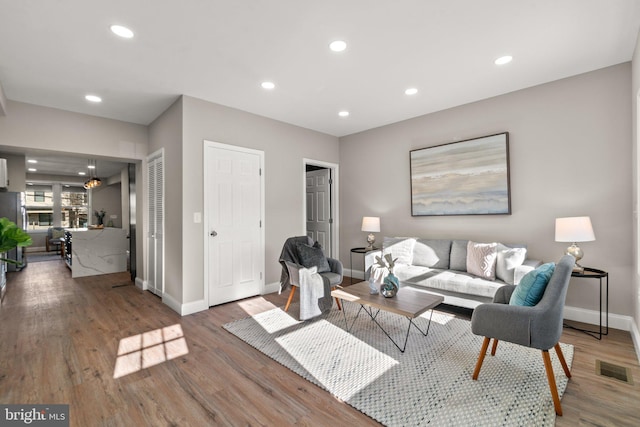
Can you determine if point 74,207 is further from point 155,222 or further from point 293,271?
point 293,271

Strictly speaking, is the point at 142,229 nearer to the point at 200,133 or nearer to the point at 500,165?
the point at 200,133

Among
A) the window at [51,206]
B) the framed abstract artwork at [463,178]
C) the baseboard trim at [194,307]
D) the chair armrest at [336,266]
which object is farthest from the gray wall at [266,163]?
the window at [51,206]

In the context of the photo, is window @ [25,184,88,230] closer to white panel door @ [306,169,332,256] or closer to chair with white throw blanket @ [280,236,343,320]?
white panel door @ [306,169,332,256]

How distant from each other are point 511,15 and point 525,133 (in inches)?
70.0

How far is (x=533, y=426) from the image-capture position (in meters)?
1.67

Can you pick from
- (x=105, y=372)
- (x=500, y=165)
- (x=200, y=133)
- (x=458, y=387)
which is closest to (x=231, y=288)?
(x=105, y=372)

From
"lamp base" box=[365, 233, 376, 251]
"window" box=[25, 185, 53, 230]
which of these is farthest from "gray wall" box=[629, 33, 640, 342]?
"window" box=[25, 185, 53, 230]

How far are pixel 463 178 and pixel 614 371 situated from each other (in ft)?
8.13

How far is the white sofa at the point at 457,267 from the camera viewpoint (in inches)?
125

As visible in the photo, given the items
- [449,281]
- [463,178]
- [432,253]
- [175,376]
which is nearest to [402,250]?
[432,253]

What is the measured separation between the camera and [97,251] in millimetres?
6035

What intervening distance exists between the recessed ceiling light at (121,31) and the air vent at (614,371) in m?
4.47

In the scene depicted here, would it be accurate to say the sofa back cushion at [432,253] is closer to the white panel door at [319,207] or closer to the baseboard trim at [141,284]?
the white panel door at [319,207]

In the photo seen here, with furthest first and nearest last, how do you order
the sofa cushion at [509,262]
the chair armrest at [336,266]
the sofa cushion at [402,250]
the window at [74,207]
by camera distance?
the window at [74,207]
the sofa cushion at [402,250]
the chair armrest at [336,266]
the sofa cushion at [509,262]
